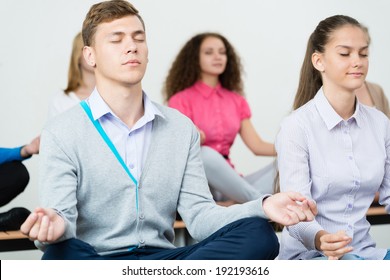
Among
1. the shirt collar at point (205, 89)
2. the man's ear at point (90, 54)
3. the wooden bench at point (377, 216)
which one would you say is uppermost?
the man's ear at point (90, 54)

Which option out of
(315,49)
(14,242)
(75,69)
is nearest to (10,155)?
(14,242)

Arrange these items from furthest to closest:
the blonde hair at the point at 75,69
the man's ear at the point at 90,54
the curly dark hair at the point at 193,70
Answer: the curly dark hair at the point at 193,70 → the blonde hair at the point at 75,69 → the man's ear at the point at 90,54

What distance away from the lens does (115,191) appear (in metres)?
2.49

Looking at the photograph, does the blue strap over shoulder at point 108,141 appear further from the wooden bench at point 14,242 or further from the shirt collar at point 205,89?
the shirt collar at point 205,89

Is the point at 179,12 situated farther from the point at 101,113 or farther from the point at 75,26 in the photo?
the point at 101,113

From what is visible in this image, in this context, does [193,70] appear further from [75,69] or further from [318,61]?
[318,61]

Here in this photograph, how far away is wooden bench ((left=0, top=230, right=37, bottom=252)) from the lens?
11.1ft

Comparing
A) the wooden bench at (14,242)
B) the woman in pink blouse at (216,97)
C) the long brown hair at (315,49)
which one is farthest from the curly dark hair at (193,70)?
the long brown hair at (315,49)

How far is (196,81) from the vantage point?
4.58 meters

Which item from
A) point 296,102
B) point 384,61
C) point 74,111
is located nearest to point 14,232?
point 74,111

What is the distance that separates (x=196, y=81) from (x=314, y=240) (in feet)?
7.29

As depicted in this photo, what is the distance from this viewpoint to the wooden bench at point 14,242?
3.39 m

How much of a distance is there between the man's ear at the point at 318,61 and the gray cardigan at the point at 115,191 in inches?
22.2

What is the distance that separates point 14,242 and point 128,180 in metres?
1.10
